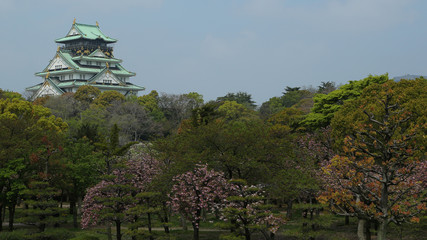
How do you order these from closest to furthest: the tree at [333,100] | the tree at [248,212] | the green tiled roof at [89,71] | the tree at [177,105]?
1. the tree at [248,212]
2. the tree at [333,100]
3. the tree at [177,105]
4. the green tiled roof at [89,71]

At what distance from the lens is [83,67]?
330ft

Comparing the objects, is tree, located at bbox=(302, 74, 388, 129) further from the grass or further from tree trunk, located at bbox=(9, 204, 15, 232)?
tree trunk, located at bbox=(9, 204, 15, 232)

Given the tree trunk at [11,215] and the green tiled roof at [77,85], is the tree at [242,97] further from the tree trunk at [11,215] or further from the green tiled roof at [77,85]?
the tree trunk at [11,215]

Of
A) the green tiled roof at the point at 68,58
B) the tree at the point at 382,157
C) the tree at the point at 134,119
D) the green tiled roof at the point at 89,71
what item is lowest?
the tree at the point at 382,157

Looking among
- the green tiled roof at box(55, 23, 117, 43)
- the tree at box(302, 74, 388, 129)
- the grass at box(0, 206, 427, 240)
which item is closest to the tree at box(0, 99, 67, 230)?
the grass at box(0, 206, 427, 240)

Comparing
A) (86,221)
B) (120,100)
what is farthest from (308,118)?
(120,100)

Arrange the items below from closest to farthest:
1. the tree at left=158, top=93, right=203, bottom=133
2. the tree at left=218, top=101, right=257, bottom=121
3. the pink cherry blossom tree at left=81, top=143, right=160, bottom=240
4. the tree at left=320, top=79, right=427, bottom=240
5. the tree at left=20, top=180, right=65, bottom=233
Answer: the tree at left=320, top=79, right=427, bottom=240, the pink cherry blossom tree at left=81, top=143, right=160, bottom=240, the tree at left=20, top=180, right=65, bottom=233, the tree at left=218, top=101, right=257, bottom=121, the tree at left=158, top=93, right=203, bottom=133

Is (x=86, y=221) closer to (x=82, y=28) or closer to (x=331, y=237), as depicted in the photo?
(x=331, y=237)

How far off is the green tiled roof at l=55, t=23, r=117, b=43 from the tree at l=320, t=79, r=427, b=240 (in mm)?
84601

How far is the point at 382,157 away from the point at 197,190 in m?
13.3

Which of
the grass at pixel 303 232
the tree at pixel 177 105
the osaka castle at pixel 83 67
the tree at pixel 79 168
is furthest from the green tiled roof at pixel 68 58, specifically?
the grass at pixel 303 232

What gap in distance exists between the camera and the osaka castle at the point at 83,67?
Result: 95812 millimetres

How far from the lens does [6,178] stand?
99.2 ft

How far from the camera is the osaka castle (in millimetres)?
95812
